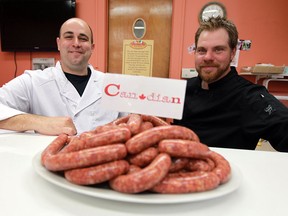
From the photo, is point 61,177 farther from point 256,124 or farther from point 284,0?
point 284,0

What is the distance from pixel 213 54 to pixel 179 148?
3.47 feet

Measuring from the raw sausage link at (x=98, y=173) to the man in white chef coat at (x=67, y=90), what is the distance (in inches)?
38.5

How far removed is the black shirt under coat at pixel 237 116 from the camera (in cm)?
106

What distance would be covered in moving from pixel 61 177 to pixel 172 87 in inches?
13.9

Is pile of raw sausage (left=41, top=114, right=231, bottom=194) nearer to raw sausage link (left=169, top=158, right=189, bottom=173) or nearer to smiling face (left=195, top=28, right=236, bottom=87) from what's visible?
raw sausage link (left=169, top=158, right=189, bottom=173)

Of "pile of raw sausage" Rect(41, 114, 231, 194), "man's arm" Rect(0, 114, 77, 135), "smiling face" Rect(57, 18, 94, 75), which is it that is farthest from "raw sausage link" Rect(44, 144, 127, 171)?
"smiling face" Rect(57, 18, 94, 75)

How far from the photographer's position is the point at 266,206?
1.63 feet

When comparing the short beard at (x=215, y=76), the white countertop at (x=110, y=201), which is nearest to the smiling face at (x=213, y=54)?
the short beard at (x=215, y=76)

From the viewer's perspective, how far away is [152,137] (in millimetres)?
496

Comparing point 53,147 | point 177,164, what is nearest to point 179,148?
point 177,164

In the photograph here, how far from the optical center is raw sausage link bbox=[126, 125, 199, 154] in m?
0.49

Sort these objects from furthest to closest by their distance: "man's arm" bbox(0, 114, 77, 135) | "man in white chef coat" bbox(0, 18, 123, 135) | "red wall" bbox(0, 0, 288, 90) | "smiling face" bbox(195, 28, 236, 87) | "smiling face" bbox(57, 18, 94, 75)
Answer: "red wall" bbox(0, 0, 288, 90), "smiling face" bbox(57, 18, 94, 75), "man in white chef coat" bbox(0, 18, 123, 135), "smiling face" bbox(195, 28, 236, 87), "man's arm" bbox(0, 114, 77, 135)

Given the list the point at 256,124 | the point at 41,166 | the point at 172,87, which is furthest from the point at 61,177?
the point at 256,124

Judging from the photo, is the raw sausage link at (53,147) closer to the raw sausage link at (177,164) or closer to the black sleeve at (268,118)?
the raw sausage link at (177,164)
